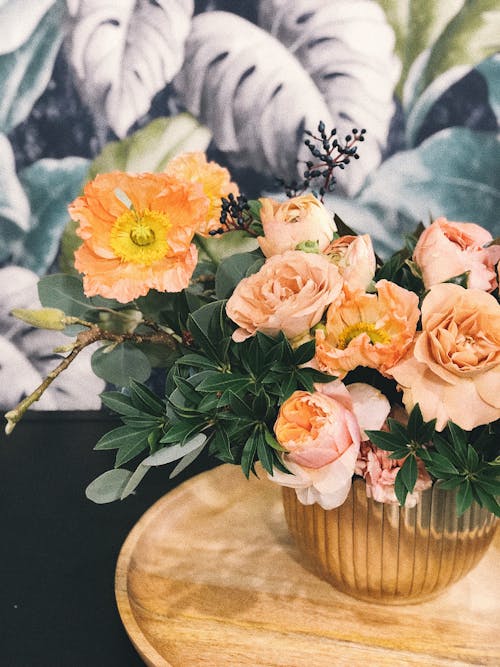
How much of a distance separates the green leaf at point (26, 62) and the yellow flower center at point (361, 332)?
782mm

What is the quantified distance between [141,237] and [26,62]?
26.3 inches

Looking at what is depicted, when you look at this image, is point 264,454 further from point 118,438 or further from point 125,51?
point 125,51

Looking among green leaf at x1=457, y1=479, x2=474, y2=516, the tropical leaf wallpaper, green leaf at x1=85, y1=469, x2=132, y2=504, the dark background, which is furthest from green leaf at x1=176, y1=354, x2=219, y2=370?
the tropical leaf wallpaper

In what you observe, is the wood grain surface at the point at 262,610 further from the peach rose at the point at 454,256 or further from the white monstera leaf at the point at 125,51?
the white monstera leaf at the point at 125,51

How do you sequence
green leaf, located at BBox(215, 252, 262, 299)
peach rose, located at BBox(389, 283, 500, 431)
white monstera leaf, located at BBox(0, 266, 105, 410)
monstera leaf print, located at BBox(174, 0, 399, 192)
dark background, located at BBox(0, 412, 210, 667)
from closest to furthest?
peach rose, located at BBox(389, 283, 500, 431), green leaf, located at BBox(215, 252, 262, 299), dark background, located at BBox(0, 412, 210, 667), monstera leaf print, located at BBox(174, 0, 399, 192), white monstera leaf, located at BBox(0, 266, 105, 410)

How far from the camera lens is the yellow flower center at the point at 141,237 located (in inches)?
22.3

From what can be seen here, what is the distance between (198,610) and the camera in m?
0.69

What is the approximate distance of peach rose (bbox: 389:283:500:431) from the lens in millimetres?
498

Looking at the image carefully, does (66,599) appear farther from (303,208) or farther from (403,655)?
(303,208)

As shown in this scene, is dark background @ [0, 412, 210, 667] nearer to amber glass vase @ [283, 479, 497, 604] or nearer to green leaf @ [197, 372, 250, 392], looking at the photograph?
amber glass vase @ [283, 479, 497, 604]

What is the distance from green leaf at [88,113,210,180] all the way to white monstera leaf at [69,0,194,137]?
0.10 feet

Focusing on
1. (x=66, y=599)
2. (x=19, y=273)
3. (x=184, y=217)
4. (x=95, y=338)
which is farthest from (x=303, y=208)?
(x=19, y=273)

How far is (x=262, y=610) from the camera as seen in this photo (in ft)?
2.27

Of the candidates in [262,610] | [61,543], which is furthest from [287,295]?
[61,543]
